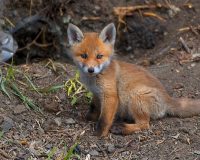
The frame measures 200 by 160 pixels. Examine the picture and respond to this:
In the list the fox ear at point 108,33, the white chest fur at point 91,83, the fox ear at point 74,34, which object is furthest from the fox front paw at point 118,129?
the fox ear at point 74,34

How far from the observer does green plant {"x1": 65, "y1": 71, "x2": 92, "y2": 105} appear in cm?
743

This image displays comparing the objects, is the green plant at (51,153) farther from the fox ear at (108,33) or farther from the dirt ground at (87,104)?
the fox ear at (108,33)

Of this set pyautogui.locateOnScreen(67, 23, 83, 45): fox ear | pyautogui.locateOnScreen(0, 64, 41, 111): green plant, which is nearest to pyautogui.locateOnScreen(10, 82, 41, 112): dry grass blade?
pyautogui.locateOnScreen(0, 64, 41, 111): green plant

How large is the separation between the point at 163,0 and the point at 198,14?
683 millimetres

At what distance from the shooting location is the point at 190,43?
8828mm

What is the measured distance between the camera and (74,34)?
6723 mm

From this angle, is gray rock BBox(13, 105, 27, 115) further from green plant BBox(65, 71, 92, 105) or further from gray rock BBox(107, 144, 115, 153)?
gray rock BBox(107, 144, 115, 153)

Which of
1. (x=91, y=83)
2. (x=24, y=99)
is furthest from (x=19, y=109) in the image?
(x=91, y=83)

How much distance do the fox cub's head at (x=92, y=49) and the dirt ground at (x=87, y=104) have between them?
0.77 metres

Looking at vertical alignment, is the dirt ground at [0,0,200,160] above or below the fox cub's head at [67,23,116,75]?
below

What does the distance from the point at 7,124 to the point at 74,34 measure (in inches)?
54.7

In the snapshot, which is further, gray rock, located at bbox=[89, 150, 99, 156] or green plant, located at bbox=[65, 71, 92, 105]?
green plant, located at bbox=[65, 71, 92, 105]

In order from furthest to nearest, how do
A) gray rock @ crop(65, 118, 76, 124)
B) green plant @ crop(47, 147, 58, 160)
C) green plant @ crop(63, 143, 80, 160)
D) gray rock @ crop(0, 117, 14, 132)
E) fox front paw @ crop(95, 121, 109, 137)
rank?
1. gray rock @ crop(65, 118, 76, 124)
2. fox front paw @ crop(95, 121, 109, 137)
3. gray rock @ crop(0, 117, 14, 132)
4. green plant @ crop(47, 147, 58, 160)
5. green plant @ crop(63, 143, 80, 160)

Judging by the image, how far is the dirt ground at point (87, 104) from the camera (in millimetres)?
5988
